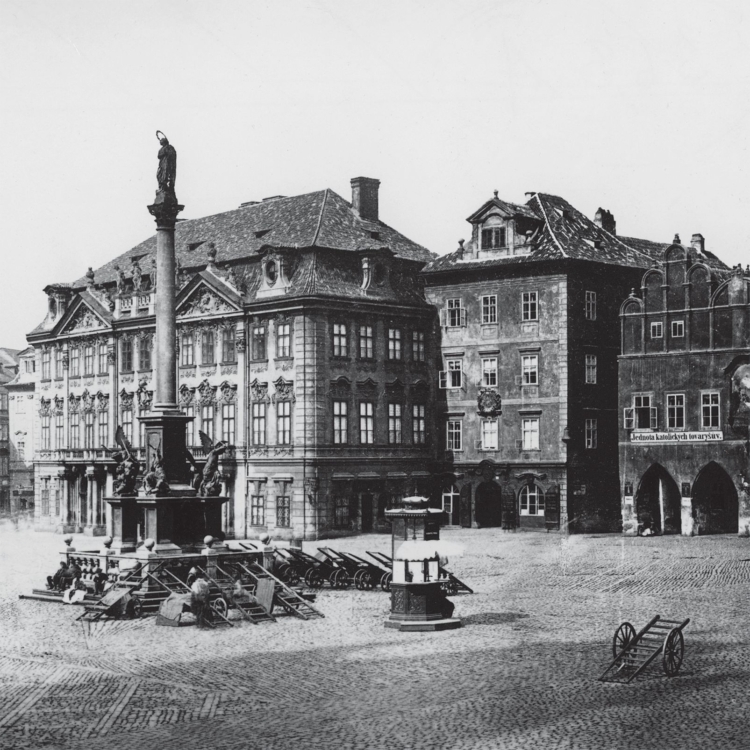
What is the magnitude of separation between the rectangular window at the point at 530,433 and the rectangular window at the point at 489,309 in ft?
15.3

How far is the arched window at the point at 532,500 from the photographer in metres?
57.0

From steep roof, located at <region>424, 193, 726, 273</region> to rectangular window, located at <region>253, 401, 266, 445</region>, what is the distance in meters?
9.57

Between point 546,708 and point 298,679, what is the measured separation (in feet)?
14.4

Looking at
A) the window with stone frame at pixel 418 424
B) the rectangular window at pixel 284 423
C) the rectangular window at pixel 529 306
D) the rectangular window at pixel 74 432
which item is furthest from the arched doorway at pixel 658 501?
the rectangular window at pixel 74 432

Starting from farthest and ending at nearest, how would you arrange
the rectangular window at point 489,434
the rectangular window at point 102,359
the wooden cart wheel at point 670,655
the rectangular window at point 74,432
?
the rectangular window at point 74,432 < the rectangular window at point 102,359 < the rectangular window at point 489,434 < the wooden cart wheel at point 670,655

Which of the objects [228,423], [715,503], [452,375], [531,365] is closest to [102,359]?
[228,423]

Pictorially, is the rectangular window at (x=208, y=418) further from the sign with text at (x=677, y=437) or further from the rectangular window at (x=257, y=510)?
the sign with text at (x=677, y=437)

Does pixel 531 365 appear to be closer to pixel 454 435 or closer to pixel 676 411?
pixel 454 435

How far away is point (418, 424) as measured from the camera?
60.7 m

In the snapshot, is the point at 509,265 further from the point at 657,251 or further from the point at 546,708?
the point at 546,708

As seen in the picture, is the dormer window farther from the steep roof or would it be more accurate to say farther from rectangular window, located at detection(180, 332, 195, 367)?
rectangular window, located at detection(180, 332, 195, 367)

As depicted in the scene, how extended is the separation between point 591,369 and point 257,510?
1546cm

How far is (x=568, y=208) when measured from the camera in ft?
202

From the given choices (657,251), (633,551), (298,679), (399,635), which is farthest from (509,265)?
(298,679)
